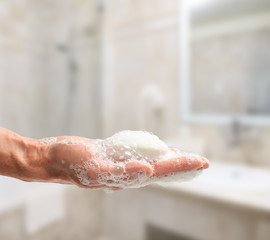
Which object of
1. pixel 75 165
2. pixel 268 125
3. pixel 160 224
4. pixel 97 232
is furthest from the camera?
pixel 97 232

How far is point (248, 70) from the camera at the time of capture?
114 cm

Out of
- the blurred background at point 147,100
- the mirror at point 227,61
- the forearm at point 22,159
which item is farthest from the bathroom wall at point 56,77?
the forearm at point 22,159

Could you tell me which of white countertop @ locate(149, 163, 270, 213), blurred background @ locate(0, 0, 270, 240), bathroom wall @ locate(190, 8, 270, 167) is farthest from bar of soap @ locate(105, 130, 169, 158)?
bathroom wall @ locate(190, 8, 270, 167)

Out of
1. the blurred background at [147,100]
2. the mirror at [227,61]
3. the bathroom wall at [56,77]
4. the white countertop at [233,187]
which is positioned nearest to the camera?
the white countertop at [233,187]

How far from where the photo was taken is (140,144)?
15.1 inches

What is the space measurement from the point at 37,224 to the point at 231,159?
0.95m

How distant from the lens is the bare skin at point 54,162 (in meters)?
0.34

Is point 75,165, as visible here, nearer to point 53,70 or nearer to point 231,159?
point 231,159

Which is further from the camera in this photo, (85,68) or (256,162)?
(85,68)

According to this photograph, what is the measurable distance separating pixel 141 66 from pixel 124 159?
119 centimetres

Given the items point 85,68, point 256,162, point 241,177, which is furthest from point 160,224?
point 85,68

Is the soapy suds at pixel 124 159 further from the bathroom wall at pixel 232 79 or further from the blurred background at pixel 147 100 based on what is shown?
the bathroom wall at pixel 232 79

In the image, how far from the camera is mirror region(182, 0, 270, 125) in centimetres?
112

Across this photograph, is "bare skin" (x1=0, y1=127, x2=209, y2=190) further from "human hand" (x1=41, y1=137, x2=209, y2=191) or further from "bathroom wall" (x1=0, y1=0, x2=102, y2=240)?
"bathroom wall" (x1=0, y1=0, x2=102, y2=240)
